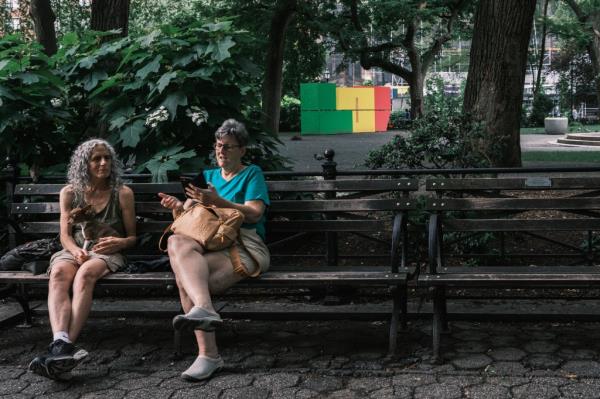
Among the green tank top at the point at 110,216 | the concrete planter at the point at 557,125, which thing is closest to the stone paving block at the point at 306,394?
the green tank top at the point at 110,216

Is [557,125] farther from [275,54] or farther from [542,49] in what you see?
[275,54]

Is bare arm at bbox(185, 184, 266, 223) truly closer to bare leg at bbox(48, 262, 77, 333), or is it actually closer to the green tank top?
the green tank top

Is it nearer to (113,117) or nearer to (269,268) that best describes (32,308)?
(113,117)

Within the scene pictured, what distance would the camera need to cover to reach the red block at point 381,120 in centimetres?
4490

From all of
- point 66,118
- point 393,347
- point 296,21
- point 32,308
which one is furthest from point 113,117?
point 296,21

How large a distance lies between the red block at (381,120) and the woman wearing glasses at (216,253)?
1572 inches

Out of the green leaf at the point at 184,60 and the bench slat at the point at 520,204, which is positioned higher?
the green leaf at the point at 184,60

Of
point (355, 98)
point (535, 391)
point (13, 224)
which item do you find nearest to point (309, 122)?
point (355, 98)

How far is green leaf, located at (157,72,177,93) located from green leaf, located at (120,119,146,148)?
1.29 ft

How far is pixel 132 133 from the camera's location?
6.23 m

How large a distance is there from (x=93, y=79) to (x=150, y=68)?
0.75m

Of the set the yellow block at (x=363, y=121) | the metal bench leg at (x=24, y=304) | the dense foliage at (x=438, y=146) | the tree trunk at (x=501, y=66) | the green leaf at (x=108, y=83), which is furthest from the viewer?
the yellow block at (x=363, y=121)

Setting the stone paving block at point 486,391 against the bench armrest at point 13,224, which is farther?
the bench armrest at point 13,224

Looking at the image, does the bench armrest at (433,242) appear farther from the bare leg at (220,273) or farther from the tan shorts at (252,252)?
the bare leg at (220,273)
